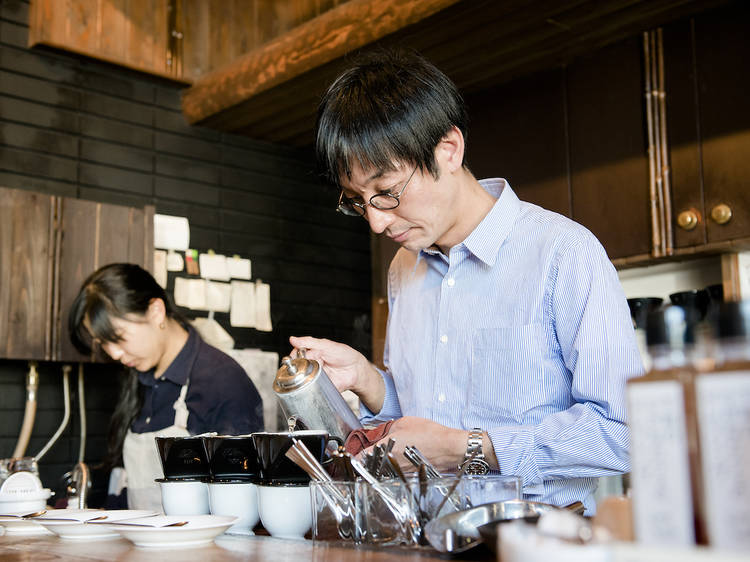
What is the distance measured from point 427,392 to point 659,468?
1.14 m

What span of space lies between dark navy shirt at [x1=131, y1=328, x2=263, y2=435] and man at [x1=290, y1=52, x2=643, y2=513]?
105cm

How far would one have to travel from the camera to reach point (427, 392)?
174 cm

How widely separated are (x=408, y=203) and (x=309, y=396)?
0.46 metres

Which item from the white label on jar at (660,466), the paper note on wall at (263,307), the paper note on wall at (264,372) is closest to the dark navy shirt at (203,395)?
the paper note on wall at (264,372)

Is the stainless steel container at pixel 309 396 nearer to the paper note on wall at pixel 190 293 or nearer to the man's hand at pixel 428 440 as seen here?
the man's hand at pixel 428 440

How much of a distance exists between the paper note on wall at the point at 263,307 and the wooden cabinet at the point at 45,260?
90cm

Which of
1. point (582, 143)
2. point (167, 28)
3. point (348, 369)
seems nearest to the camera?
point (348, 369)

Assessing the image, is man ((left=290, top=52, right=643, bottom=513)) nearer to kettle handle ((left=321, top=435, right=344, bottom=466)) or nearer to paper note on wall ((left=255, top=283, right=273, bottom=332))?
kettle handle ((left=321, top=435, right=344, bottom=466))

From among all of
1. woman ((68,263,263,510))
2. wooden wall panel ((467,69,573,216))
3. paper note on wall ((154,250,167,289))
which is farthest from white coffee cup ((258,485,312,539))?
paper note on wall ((154,250,167,289))

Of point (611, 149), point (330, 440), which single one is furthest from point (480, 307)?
point (611, 149)

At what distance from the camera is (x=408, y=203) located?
1604 mm

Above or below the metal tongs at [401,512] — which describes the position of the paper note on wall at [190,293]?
above

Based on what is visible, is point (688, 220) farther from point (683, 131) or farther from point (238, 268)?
point (238, 268)

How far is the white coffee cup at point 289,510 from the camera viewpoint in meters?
1.23
